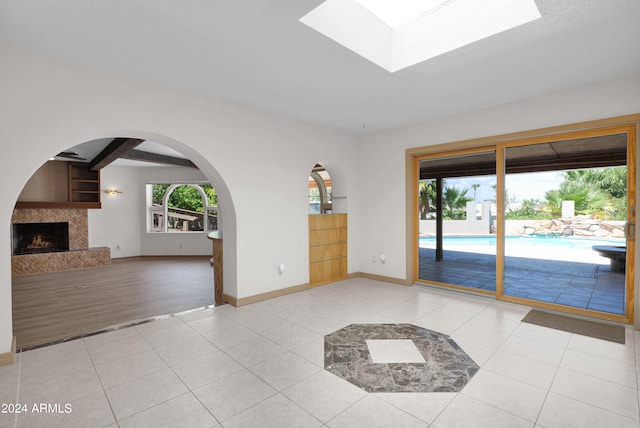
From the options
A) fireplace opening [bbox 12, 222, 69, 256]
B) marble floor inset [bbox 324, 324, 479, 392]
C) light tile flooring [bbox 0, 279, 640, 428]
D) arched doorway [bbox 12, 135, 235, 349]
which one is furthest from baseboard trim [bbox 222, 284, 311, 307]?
fireplace opening [bbox 12, 222, 69, 256]

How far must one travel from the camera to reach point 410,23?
2896 mm

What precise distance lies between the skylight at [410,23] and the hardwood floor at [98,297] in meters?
3.85

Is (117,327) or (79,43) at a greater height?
(79,43)

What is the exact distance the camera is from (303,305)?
13.3 feet

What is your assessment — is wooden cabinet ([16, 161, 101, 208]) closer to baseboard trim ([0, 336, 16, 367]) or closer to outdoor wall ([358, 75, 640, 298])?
baseboard trim ([0, 336, 16, 367])

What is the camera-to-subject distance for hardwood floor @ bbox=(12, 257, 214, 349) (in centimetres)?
348

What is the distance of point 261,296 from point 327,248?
1523mm

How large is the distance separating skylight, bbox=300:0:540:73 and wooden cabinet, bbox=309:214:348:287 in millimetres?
2830

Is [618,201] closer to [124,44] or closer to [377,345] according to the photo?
[377,345]

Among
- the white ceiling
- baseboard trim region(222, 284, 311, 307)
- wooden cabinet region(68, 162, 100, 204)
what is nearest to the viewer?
the white ceiling

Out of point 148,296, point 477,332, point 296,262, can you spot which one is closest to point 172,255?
point 148,296

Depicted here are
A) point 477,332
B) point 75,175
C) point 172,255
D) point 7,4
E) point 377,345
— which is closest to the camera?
point 7,4

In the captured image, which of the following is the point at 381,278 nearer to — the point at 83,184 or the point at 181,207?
the point at 181,207

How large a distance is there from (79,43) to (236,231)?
237cm
